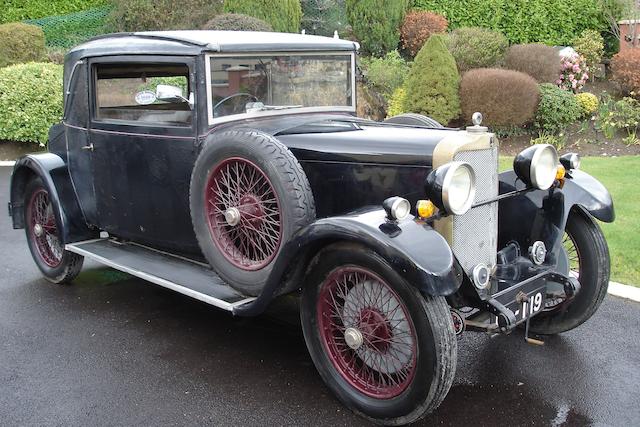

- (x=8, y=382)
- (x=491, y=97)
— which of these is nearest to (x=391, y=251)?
(x=8, y=382)

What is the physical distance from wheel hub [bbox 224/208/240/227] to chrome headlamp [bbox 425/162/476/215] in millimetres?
1109

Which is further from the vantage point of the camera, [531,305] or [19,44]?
[19,44]

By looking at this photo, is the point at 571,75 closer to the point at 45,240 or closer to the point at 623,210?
the point at 623,210

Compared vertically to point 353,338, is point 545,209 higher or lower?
higher

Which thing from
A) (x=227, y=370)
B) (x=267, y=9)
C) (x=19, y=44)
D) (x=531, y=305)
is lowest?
(x=227, y=370)

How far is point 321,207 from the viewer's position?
144 inches

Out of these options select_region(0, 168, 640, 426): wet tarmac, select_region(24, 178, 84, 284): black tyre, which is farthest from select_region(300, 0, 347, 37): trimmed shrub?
select_region(0, 168, 640, 426): wet tarmac

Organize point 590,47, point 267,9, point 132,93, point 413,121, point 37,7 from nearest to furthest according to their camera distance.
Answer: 1. point 413,121
2. point 132,93
3. point 590,47
4. point 267,9
5. point 37,7

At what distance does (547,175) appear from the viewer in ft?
11.5

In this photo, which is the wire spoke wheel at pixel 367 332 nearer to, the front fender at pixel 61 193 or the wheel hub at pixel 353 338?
the wheel hub at pixel 353 338

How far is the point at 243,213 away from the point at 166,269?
0.81m

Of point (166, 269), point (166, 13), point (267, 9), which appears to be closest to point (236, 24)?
point (267, 9)

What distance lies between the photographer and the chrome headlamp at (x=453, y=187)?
289cm

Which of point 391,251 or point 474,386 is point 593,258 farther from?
point 391,251
